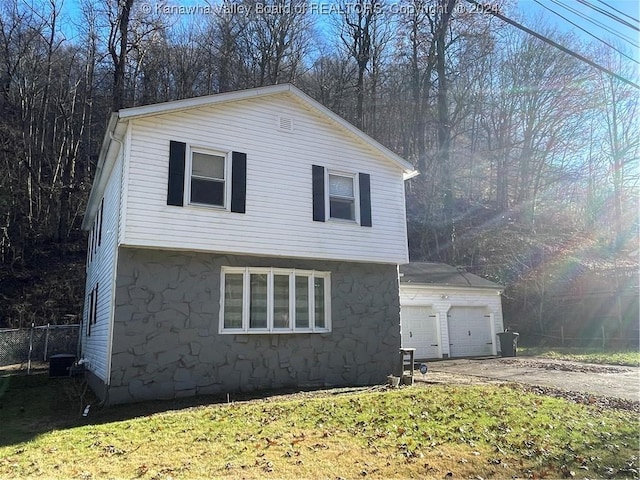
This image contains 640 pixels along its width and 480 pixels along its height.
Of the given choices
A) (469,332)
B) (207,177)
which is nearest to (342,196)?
(207,177)

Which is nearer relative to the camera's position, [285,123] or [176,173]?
[176,173]

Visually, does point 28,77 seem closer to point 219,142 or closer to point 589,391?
point 219,142

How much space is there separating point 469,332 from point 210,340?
1166cm

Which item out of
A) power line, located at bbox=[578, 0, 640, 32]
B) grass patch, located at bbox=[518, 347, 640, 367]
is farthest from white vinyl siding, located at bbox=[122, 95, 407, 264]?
grass patch, located at bbox=[518, 347, 640, 367]

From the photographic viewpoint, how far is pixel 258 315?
31.9 feet

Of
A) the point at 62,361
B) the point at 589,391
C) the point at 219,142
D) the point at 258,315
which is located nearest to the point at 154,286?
the point at 258,315

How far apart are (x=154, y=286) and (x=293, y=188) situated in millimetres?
3651

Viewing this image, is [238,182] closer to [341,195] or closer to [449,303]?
[341,195]

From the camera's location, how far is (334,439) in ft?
18.7

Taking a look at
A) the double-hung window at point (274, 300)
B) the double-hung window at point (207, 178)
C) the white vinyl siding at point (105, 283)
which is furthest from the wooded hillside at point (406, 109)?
the double-hung window at point (207, 178)

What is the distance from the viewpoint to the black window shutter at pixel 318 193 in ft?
34.4

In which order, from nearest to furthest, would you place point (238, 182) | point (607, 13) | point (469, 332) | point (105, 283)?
point (607, 13)
point (238, 182)
point (105, 283)
point (469, 332)

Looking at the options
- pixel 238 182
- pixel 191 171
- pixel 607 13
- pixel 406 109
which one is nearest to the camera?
pixel 607 13

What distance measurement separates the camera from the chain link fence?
47.0 ft
